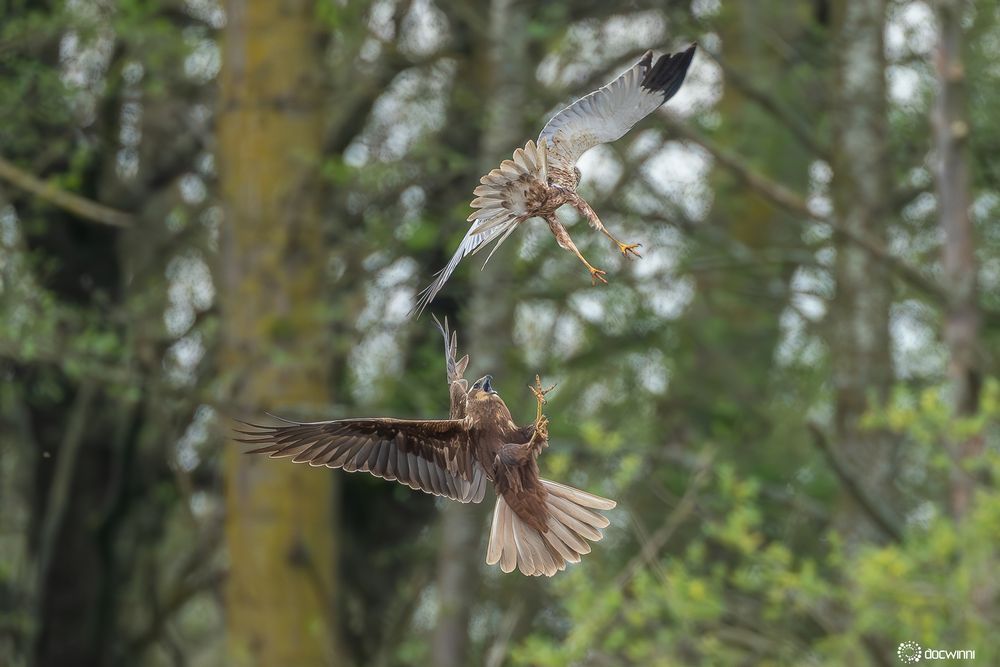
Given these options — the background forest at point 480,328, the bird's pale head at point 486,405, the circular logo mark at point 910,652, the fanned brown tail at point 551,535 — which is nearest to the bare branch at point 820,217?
the background forest at point 480,328

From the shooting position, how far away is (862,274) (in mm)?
10000

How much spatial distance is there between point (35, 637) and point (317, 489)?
3.22 metres

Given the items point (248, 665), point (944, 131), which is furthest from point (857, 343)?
point (248, 665)

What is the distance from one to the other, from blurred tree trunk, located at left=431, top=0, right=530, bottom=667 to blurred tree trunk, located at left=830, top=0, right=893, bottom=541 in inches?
91.2

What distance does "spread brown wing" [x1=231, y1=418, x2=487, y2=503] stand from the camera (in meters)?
3.17

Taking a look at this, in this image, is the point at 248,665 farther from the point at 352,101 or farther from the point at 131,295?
the point at 352,101

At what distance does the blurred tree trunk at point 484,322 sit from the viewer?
8930 mm

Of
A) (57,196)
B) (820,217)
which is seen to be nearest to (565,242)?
(820,217)

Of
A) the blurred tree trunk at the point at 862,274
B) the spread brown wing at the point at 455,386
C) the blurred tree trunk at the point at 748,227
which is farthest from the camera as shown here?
the blurred tree trunk at the point at 748,227

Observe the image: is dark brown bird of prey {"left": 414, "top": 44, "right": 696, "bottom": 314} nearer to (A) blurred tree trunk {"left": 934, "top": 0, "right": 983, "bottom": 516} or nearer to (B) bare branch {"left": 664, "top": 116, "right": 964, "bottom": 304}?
(B) bare branch {"left": 664, "top": 116, "right": 964, "bottom": 304}

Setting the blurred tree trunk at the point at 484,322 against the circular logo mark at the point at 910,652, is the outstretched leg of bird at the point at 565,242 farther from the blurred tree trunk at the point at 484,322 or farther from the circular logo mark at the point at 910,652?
the circular logo mark at the point at 910,652

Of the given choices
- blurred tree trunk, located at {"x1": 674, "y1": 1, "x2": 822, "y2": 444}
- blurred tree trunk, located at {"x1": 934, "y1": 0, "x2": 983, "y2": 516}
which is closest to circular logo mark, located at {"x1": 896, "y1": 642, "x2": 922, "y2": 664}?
blurred tree trunk, located at {"x1": 934, "y1": 0, "x2": 983, "y2": 516}

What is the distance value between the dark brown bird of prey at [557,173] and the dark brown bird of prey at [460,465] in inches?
16.2

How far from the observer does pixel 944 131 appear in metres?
8.99
